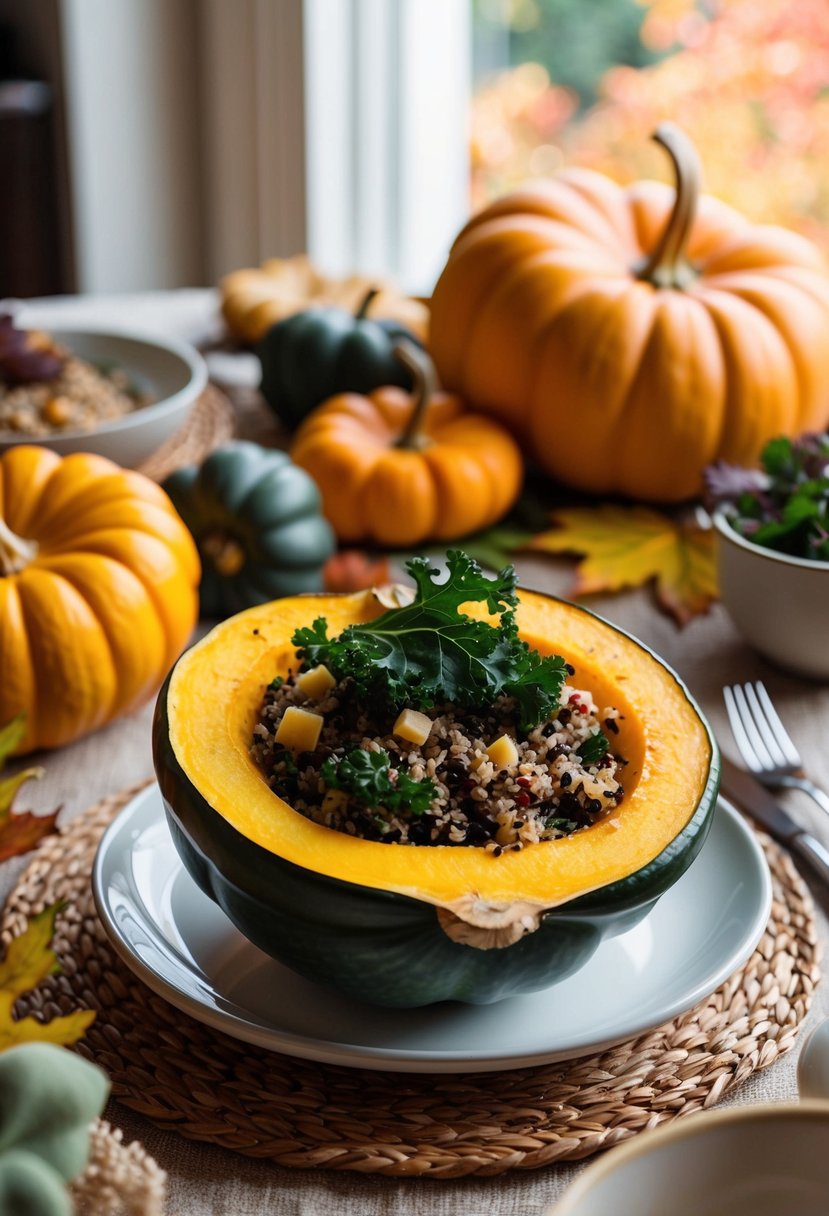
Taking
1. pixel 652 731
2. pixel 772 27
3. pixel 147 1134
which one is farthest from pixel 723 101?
pixel 147 1134

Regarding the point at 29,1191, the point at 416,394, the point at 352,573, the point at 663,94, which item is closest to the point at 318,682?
the point at 29,1191

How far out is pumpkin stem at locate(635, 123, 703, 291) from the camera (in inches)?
63.7

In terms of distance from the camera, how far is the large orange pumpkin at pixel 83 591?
117cm

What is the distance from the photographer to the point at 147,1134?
0.79 meters

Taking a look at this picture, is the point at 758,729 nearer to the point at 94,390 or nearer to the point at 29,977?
the point at 29,977

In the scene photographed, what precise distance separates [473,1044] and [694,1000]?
0.47 feet

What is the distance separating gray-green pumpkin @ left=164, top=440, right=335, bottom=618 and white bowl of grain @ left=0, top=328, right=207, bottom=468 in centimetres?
12

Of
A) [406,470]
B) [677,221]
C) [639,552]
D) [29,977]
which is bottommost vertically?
[639,552]

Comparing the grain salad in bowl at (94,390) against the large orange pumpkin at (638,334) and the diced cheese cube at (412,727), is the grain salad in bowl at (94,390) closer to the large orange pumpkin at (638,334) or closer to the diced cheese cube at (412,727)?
the large orange pumpkin at (638,334)

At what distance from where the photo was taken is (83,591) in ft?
3.95

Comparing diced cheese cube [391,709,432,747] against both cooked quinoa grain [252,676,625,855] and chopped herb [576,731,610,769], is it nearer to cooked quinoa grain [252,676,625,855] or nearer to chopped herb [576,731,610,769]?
cooked quinoa grain [252,676,625,855]

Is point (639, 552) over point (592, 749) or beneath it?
beneath

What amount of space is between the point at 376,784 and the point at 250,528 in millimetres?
696

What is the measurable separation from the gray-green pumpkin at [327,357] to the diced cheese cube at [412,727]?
1.02 m
